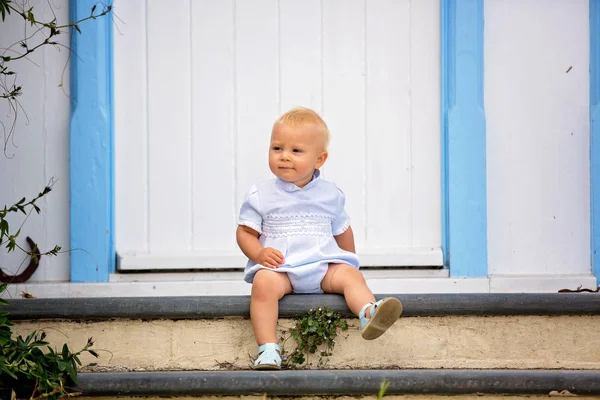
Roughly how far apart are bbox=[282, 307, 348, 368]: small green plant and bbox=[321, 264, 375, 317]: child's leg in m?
0.07

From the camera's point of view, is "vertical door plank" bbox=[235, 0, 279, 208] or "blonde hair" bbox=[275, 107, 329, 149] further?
"vertical door plank" bbox=[235, 0, 279, 208]

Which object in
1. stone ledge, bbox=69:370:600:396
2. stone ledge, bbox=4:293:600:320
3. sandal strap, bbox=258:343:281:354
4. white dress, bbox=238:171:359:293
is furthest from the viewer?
white dress, bbox=238:171:359:293

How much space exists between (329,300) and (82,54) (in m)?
1.66

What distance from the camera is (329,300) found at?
120 inches

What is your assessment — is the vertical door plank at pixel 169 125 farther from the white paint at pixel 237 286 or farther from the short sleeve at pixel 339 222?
the short sleeve at pixel 339 222

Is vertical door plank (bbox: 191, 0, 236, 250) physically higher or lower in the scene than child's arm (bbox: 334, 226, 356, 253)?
higher

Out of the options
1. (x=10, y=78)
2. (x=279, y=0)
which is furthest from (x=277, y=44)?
(x=10, y=78)

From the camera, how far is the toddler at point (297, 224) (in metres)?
3.12

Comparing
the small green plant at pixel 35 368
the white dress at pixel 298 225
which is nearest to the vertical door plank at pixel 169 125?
the white dress at pixel 298 225

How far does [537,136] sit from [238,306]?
1.77 m

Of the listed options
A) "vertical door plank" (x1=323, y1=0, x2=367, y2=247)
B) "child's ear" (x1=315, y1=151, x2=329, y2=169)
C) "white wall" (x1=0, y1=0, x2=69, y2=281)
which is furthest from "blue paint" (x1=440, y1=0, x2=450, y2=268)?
"white wall" (x1=0, y1=0, x2=69, y2=281)

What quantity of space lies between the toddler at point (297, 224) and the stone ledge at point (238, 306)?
80 mm

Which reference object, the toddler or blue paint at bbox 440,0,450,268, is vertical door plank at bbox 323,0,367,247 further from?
the toddler

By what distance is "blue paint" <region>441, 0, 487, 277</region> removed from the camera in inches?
159
